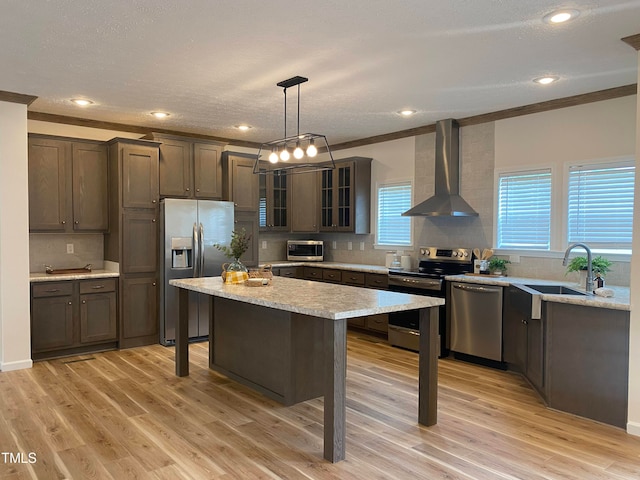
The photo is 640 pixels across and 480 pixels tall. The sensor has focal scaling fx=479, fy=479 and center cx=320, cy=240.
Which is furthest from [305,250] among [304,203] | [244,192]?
[244,192]

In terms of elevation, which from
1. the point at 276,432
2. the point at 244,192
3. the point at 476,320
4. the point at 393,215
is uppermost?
the point at 244,192

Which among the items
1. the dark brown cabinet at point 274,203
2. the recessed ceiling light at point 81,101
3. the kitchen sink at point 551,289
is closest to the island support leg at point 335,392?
the kitchen sink at point 551,289

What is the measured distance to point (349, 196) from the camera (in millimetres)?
6727

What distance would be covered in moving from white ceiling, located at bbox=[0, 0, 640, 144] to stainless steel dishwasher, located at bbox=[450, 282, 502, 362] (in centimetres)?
191

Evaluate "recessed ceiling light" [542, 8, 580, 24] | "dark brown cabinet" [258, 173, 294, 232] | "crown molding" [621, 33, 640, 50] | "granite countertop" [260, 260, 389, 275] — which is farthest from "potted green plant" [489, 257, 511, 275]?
"dark brown cabinet" [258, 173, 294, 232]

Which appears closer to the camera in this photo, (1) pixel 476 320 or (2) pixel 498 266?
(1) pixel 476 320

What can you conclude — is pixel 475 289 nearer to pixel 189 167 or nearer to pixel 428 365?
pixel 428 365

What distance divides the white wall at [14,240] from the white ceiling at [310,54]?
0.45 metres

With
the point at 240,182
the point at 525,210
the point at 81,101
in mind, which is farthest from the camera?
the point at 240,182

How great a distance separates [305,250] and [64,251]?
3205 mm

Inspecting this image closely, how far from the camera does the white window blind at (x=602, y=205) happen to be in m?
4.30

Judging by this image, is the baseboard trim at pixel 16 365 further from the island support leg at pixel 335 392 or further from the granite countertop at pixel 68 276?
the island support leg at pixel 335 392

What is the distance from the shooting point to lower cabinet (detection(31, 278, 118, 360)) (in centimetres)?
495

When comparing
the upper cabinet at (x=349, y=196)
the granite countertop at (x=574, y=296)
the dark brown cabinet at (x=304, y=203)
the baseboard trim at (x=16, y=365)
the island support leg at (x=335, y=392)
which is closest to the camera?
the island support leg at (x=335, y=392)
